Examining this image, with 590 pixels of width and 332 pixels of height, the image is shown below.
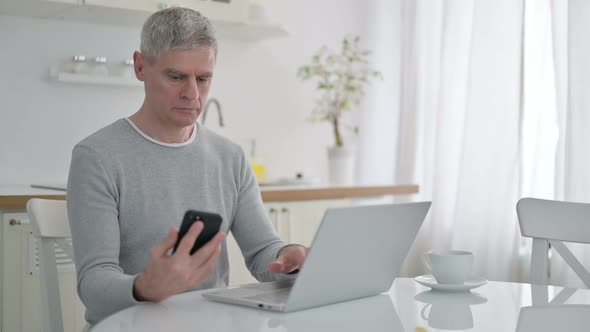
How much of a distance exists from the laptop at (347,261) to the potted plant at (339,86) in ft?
7.86

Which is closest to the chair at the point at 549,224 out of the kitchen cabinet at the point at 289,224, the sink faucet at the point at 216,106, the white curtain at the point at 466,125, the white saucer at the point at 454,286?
the white saucer at the point at 454,286

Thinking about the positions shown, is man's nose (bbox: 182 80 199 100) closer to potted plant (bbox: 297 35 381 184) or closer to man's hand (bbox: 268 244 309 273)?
man's hand (bbox: 268 244 309 273)

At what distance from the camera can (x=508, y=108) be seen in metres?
3.37

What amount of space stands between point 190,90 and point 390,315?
70 cm

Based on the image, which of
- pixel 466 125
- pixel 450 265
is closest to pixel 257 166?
pixel 466 125

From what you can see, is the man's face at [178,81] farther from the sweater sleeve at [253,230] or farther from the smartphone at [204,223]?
the smartphone at [204,223]

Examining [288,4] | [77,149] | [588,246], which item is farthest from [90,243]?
[288,4]

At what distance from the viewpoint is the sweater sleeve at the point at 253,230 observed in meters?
1.79

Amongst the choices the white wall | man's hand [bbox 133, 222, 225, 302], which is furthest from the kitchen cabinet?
man's hand [bbox 133, 222, 225, 302]

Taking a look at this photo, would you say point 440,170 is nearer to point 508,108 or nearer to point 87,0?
point 508,108

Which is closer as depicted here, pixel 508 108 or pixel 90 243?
pixel 90 243

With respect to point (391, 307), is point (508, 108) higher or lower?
higher

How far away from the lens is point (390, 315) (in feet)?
4.21

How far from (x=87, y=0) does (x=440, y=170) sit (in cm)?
173
